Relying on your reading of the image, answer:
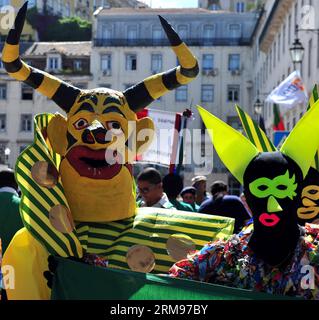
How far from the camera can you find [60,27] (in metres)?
64.8

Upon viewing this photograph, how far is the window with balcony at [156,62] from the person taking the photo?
48125 millimetres

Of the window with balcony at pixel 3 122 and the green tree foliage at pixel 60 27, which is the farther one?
the green tree foliage at pixel 60 27

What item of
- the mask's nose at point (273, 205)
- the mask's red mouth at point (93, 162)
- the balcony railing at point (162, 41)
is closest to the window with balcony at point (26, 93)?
the balcony railing at point (162, 41)

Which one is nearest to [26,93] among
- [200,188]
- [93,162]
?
[200,188]

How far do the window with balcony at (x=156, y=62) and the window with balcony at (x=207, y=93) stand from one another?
2968 millimetres

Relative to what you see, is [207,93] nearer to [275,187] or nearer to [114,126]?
[114,126]

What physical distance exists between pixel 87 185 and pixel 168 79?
93 centimetres

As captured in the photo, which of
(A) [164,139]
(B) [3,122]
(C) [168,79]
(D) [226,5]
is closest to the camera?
(C) [168,79]

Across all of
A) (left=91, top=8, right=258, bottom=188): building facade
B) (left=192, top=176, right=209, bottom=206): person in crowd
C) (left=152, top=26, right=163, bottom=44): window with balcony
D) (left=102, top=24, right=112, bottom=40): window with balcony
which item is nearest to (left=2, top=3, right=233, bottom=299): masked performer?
(left=192, top=176, right=209, bottom=206): person in crowd

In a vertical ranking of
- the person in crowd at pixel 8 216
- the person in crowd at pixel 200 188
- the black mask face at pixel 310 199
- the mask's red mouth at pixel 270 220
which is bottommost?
the person in crowd at pixel 200 188

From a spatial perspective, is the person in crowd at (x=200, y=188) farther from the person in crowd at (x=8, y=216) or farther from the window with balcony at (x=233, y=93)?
the window with balcony at (x=233, y=93)

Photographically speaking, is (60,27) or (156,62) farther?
(60,27)
